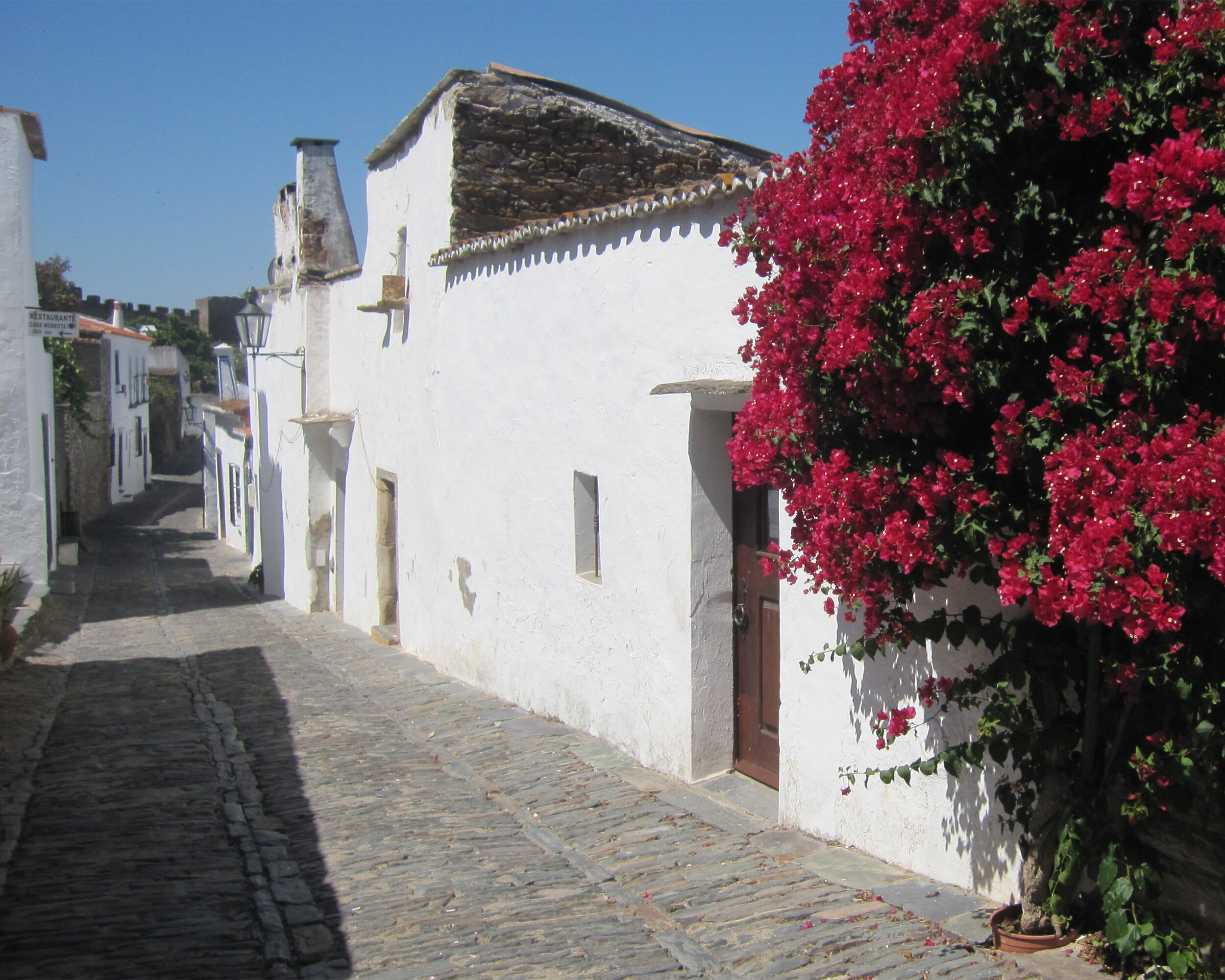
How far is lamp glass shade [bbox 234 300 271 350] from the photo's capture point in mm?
19812

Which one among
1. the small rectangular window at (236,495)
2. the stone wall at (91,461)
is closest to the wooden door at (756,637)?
the small rectangular window at (236,495)

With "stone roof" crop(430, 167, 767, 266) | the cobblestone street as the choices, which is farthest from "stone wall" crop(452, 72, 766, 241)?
the cobblestone street

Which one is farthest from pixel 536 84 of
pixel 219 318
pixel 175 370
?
pixel 219 318

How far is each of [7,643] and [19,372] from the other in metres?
5.02

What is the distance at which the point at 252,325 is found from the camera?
2008 cm

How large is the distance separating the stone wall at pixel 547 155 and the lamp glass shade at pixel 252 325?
32.7ft

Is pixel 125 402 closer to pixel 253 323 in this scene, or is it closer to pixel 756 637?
pixel 253 323

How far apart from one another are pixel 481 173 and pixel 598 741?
19.3 feet

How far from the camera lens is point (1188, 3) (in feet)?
10.3

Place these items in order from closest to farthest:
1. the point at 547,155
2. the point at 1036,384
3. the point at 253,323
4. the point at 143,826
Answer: the point at 1036,384 < the point at 143,826 < the point at 547,155 < the point at 253,323

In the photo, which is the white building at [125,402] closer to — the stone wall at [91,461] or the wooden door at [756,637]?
the stone wall at [91,461]

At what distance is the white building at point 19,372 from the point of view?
14.5 m

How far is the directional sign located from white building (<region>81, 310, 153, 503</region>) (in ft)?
60.5

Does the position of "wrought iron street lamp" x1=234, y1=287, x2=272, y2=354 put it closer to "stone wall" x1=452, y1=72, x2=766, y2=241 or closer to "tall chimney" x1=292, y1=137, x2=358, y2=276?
"tall chimney" x1=292, y1=137, x2=358, y2=276
